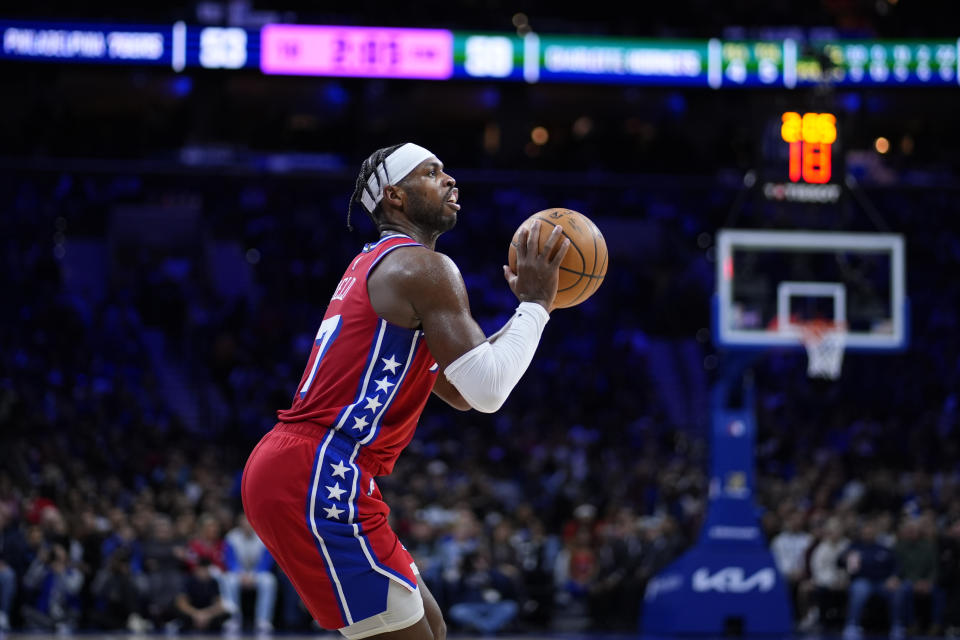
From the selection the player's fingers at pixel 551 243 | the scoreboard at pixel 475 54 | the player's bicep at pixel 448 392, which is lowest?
the player's bicep at pixel 448 392

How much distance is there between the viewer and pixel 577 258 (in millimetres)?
4152

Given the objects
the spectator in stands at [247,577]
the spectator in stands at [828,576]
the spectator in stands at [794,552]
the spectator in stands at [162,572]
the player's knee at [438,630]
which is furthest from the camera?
the spectator in stands at [794,552]

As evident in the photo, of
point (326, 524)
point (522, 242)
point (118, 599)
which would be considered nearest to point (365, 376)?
point (326, 524)

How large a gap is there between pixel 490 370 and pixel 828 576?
12064mm

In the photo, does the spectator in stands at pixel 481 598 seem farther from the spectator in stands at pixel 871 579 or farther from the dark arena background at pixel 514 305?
the spectator in stands at pixel 871 579

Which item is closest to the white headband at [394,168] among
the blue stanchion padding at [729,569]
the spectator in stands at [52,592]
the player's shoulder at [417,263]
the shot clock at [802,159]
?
the player's shoulder at [417,263]

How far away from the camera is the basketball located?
414cm

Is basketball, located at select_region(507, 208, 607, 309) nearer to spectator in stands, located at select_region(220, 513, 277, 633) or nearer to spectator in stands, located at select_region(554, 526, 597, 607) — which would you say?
spectator in stands, located at select_region(220, 513, 277, 633)

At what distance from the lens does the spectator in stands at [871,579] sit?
14.0m

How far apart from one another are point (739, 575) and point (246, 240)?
1382cm

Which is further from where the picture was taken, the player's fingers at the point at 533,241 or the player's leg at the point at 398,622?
the player's fingers at the point at 533,241

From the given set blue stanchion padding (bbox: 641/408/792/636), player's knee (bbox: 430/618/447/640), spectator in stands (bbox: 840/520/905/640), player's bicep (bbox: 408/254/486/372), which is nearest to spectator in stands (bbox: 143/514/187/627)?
blue stanchion padding (bbox: 641/408/792/636)

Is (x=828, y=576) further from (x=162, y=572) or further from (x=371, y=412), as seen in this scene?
(x=371, y=412)

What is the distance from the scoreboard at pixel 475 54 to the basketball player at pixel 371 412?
1713cm
